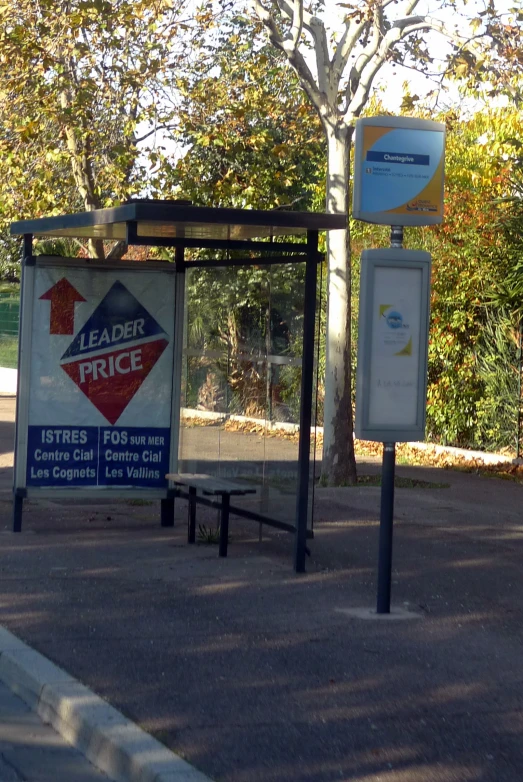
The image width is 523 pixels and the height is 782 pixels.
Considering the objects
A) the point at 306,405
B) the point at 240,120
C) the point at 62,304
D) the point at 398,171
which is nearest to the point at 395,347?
the point at 398,171

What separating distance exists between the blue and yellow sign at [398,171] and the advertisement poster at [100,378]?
358 centimetres

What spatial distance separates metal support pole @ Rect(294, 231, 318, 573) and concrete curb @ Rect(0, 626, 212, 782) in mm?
2665

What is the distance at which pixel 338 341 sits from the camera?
13.3m

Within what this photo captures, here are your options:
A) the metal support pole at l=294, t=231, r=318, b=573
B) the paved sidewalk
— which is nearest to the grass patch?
the metal support pole at l=294, t=231, r=318, b=573

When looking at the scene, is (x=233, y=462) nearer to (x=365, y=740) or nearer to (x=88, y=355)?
(x=88, y=355)

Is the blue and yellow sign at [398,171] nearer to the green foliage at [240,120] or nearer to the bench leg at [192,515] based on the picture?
the bench leg at [192,515]

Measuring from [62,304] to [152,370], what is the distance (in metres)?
1.02

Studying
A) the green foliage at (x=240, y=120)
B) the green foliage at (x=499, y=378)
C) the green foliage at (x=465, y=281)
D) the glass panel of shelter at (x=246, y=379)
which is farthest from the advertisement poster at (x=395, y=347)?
the green foliage at (x=465, y=281)

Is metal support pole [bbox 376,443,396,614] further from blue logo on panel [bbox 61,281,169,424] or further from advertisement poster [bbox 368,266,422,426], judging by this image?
blue logo on panel [bbox 61,281,169,424]

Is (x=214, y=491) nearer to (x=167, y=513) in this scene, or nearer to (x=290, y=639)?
(x=167, y=513)

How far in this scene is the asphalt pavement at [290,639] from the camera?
15.1 ft

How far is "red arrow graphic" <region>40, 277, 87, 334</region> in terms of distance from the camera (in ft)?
31.8

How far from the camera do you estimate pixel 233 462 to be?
9617 millimetres

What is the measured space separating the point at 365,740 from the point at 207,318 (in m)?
5.78
